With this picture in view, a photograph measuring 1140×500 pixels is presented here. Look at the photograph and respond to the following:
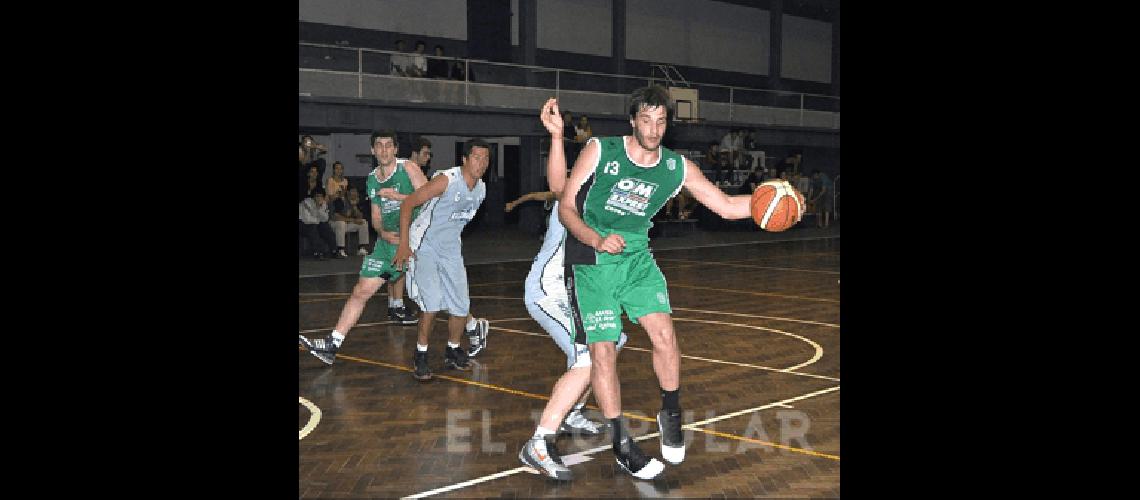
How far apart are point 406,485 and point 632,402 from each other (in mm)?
2057

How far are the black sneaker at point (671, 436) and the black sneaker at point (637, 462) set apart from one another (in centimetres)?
12

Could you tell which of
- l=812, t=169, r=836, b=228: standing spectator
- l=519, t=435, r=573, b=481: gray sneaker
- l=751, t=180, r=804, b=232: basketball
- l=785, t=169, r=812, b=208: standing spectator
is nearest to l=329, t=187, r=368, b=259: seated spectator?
l=785, t=169, r=812, b=208: standing spectator

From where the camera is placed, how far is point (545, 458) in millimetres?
4621

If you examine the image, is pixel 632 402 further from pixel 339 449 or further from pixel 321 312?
pixel 321 312

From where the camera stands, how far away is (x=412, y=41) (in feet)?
80.1

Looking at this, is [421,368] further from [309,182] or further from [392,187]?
[309,182]

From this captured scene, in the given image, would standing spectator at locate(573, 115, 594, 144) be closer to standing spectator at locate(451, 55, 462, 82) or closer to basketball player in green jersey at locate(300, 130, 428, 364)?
standing spectator at locate(451, 55, 462, 82)

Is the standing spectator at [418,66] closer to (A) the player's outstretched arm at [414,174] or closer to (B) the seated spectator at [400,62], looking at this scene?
(B) the seated spectator at [400,62]

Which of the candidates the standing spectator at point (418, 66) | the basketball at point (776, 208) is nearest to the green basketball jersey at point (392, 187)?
the basketball at point (776, 208)

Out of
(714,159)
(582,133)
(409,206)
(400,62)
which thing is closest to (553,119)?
(409,206)

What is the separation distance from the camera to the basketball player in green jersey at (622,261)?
4.57 meters

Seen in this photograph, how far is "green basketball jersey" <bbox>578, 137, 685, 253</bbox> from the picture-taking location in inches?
179
